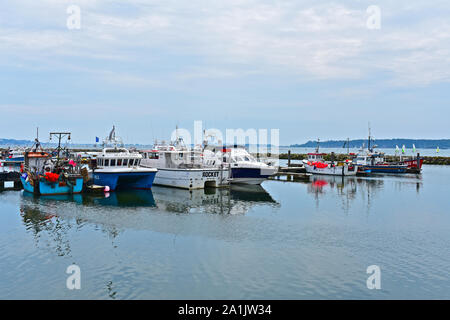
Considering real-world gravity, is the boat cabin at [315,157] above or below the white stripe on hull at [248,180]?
above

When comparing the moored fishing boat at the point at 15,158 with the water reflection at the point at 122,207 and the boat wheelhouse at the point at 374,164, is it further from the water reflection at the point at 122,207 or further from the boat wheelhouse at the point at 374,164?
the boat wheelhouse at the point at 374,164

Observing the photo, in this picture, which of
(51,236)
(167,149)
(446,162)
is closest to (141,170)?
(167,149)

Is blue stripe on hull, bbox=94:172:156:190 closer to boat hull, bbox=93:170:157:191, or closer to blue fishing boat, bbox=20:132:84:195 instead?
boat hull, bbox=93:170:157:191

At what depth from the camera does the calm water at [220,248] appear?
13344 millimetres

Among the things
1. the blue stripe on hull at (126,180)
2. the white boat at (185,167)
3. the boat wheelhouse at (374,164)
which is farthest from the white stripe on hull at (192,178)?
the boat wheelhouse at (374,164)

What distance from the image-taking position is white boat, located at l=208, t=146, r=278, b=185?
39625mm

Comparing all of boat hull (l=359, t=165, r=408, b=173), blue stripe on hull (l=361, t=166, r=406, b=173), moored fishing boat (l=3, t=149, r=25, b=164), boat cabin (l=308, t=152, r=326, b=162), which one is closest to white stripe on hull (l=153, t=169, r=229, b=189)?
boat cabin (l=308, t=152, r=326, b=162)

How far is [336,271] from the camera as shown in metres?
15.0

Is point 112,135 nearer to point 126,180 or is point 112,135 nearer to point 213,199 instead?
point 126,180

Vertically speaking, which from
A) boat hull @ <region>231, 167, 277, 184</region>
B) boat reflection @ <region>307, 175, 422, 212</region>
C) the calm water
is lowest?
the calm water

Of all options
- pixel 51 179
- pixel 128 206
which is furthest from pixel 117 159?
pixel 128 206

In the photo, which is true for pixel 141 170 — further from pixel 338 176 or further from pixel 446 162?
pixel 446 162

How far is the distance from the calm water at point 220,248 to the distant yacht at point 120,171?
13.3 feet

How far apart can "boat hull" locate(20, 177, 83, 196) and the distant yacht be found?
237cm
